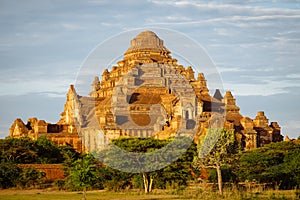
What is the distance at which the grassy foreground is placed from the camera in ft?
125

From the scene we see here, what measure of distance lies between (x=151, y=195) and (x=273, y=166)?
370 inches

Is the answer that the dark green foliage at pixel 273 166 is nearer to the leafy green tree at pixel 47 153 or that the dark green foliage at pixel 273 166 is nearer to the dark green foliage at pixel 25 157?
the dark green foliage at pixel 25 157

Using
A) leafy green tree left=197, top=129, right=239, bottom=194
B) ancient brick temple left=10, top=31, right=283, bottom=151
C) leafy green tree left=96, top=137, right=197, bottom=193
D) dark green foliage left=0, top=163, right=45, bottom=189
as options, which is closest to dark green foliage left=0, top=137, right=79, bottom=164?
dark green foliage left=0, top=163, right=45, bottom=189

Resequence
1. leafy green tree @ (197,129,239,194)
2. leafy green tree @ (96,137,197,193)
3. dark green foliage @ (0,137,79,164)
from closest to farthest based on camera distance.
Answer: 1. leafy green tree @ (197,129,239,194)
2. leafy green tree @ (96,137,197,193)
3. dark green foliage @ (0,137,79,164)

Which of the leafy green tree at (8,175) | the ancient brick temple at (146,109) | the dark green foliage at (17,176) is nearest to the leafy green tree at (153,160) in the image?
the dark green foliage at (17,176)

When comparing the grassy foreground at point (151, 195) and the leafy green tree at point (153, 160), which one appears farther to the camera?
the leafy green tree at point (153, 160)

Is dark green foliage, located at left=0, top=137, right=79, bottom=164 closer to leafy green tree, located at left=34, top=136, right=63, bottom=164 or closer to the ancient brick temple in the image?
leafy green tree, located at left=34, top=136, right=63, bottom=164

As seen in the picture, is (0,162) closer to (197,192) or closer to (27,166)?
(27,166)

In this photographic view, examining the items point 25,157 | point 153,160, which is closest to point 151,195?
point 153,160

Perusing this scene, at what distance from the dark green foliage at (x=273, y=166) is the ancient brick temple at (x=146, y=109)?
13197 mm

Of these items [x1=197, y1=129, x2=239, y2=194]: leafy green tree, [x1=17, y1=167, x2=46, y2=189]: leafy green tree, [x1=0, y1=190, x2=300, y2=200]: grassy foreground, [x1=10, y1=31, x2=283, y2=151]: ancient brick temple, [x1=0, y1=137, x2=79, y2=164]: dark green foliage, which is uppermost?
[x1=10, y1=31, x2=283, y2=151]: ancient brick temple

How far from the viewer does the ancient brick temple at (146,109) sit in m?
66.4

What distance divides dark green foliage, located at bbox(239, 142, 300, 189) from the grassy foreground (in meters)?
4.29

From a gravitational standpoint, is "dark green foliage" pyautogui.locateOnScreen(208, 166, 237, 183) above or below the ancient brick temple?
below
